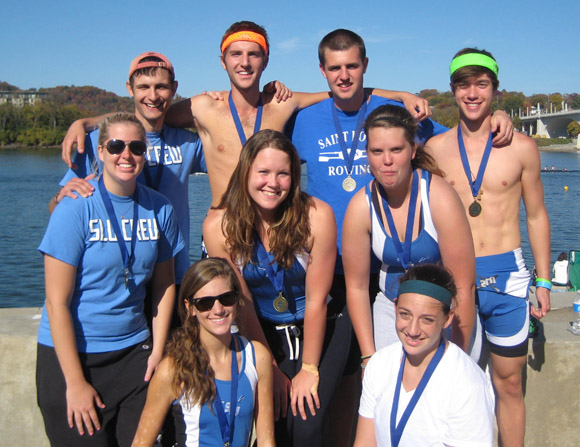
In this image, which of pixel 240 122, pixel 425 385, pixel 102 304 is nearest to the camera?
pixel 425 385

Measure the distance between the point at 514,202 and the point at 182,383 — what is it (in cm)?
253

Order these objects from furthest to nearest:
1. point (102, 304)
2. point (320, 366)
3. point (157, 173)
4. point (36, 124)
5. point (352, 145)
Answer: point (36, 124), point (352, 145), point (157, 173), point (320, 366), point (102, 304)

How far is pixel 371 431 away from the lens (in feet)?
10.2

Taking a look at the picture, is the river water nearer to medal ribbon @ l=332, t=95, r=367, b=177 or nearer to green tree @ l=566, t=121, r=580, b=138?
medal ribbon @ l=332, t=95, r=367, b=177

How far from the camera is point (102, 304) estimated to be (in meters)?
3.28

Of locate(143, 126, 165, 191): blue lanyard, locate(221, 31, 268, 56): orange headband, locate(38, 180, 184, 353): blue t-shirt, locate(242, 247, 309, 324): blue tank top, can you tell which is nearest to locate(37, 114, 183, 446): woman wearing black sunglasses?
locate(38, 180, 184, 353): blue t-shirt

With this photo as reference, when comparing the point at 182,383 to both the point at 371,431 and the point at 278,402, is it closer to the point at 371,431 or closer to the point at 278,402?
the point at 278,402

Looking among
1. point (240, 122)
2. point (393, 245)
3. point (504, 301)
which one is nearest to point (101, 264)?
point (393, 245)

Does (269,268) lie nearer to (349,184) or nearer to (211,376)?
(211,376)

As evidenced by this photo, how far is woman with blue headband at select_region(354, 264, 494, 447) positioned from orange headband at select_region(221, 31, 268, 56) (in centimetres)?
236

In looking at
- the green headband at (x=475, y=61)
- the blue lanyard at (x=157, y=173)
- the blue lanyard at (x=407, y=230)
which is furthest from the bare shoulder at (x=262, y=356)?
the green headband at (x=475, y=61)

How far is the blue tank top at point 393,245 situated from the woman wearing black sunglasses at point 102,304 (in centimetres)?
133

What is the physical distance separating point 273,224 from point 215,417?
3.88 ft

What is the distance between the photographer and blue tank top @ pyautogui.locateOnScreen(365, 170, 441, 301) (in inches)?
131
